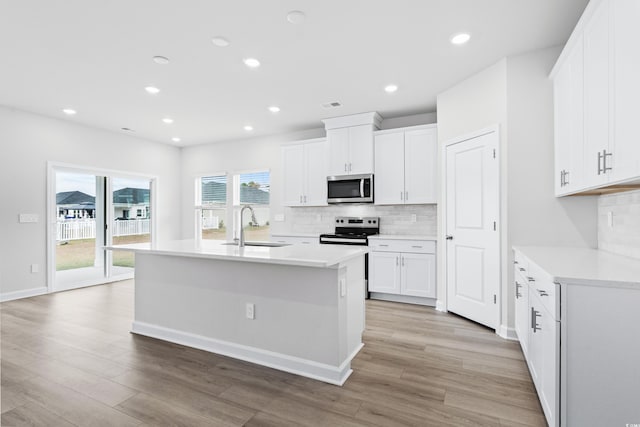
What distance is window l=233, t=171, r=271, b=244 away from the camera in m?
6.02

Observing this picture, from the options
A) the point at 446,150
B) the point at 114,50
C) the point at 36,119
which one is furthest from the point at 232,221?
the point at 446,150

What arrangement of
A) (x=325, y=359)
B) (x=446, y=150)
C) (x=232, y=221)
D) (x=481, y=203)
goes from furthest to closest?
(x=232, y=221), (x=446, y=150), (x=481, y=203), (x=325, y=359)

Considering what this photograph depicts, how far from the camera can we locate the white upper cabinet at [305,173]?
16.7 feet

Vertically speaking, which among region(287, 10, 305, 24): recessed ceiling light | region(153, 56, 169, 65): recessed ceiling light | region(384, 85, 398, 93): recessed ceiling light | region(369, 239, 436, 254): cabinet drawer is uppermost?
region(384, 85, 398, 93): recessed ceiling light

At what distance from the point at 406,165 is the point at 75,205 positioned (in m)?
5.45

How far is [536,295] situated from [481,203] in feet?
5.38

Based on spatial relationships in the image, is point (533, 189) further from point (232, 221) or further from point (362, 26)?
point (232, 221)

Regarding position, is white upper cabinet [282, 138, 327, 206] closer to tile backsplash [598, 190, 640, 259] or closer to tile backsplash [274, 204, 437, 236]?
tile backsplash [274, 204, 437, 236]

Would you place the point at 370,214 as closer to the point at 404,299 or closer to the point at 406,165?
the point at 406,165

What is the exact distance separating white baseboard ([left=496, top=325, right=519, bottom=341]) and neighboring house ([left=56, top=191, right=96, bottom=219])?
6.36 metres

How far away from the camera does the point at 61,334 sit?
3.09 meters

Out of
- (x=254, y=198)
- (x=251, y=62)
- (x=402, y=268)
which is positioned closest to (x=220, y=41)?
(x=251, y=62)

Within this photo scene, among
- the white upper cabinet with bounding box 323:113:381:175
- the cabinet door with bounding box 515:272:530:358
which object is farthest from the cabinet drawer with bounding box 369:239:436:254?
the cabinet door with bounding box 515:272:530:358

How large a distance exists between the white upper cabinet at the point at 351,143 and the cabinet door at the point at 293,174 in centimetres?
61
